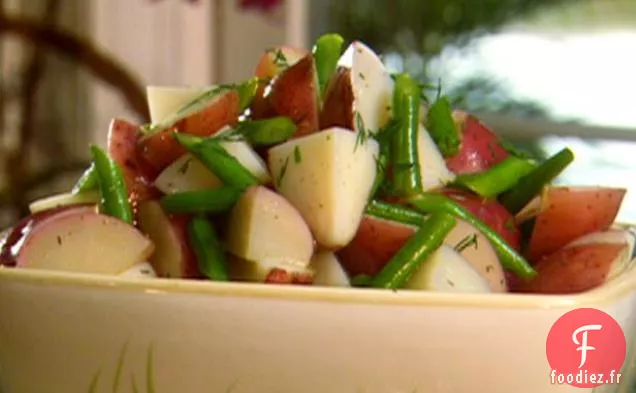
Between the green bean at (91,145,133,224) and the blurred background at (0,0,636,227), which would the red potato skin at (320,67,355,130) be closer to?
the green bean at (91,145,133,224)

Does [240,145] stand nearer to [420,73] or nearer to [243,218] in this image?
[243,218]

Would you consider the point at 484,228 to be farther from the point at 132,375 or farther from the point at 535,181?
the point at 132,375

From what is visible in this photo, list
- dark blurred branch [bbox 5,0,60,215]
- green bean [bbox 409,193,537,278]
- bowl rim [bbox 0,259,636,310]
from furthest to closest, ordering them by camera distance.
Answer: dark blurred branch [bbox 5,0,60,215] < green bean [bbox 409,193,537,278] < bowl rim [bbox 0,259,636,310]

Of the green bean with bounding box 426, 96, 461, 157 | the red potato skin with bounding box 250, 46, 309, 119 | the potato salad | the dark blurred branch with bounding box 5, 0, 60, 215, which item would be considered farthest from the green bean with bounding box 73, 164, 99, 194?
the dark blurred branch with bounding box 5, 0, 60, 215

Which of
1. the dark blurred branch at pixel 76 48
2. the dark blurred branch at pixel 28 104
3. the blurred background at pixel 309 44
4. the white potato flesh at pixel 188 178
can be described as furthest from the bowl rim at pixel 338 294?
the dark blurred branch at pixel 28 104

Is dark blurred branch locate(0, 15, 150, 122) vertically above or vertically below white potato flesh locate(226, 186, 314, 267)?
below

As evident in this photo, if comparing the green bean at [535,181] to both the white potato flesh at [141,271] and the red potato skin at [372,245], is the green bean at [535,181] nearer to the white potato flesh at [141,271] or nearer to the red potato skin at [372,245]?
the red potato skin at [372,245]

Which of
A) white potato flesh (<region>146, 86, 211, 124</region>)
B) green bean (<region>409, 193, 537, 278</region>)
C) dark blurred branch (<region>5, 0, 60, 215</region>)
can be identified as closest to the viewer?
green bean (<region>409, 193, 537, 278</region>)
